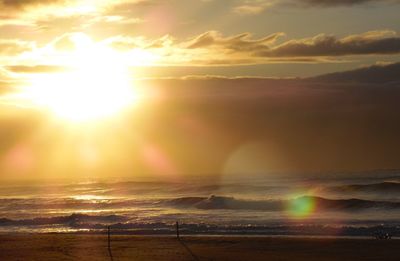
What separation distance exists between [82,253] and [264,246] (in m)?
6.82

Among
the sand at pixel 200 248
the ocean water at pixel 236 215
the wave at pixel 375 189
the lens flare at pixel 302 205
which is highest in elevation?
the sand at pixel 200 248

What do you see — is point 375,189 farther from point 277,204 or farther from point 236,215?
point 236,215

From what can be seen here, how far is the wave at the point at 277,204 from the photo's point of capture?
49266 mm

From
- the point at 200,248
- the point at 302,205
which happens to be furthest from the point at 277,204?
the point at 200,248

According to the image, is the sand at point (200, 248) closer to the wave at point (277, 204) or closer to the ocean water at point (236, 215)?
the ocean water at point (236, 215)

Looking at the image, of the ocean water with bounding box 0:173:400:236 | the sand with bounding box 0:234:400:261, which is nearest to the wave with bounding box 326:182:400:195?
the ocean water with bounding box 0:173:400:236

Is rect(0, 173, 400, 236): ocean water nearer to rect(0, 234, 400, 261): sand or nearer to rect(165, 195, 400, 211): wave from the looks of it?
rect(165, 195, 400, 211): wave

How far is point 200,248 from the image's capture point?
995 inches

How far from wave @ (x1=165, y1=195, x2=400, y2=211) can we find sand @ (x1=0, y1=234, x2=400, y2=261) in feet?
71.5

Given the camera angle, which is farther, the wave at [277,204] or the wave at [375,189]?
the wave at [375,189]

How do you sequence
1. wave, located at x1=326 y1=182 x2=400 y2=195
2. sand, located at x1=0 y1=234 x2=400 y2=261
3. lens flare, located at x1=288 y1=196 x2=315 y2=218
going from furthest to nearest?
wave, located at x1=326 y1=182 x2=400 y2=195 < lens flare, located at x1=288 y1=196 x2=315 y2=218 < sand, located at x1=0 y1=234 x2=400 y2=261

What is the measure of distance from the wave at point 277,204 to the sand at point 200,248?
71.5 feet

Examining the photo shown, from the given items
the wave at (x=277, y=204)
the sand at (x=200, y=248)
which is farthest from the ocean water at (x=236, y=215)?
the sand at (x=200, y=248)

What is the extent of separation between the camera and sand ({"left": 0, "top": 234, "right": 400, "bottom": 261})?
23.0m
